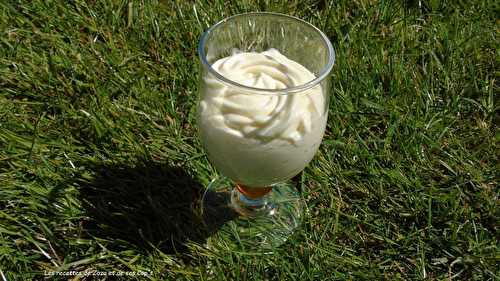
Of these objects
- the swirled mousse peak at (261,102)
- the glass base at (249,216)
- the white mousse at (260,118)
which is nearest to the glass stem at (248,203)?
the glass base at (249,216)

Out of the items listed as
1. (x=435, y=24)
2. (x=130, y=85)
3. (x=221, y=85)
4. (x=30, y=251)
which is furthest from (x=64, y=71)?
(x=435, y=24)

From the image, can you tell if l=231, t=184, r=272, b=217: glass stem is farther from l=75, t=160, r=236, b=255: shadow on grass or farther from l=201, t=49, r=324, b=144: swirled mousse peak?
l=201, t=49, r=324, b=144: swirled mousse peak

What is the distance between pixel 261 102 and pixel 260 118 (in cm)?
3

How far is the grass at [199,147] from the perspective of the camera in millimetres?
1380

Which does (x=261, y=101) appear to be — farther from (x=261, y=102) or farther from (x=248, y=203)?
(x=248, y=203)

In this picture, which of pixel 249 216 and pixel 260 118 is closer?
pixel 260 118

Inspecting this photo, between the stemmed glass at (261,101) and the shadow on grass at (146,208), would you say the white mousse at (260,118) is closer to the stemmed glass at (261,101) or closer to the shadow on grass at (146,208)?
the stemmed glass at (261,101)

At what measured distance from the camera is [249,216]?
1.52 m

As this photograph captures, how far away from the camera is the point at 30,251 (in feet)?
4.46

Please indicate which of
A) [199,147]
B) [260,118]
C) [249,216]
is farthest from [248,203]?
[260,118]

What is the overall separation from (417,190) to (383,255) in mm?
208

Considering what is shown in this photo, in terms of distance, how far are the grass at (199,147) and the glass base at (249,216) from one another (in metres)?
0.03

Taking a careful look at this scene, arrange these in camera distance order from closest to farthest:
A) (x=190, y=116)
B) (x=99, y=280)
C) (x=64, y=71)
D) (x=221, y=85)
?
(x=221, y=85), (x=99, y=280), (x=190, y=116), (x=64, y=71)

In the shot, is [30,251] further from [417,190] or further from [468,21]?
[468,21]
